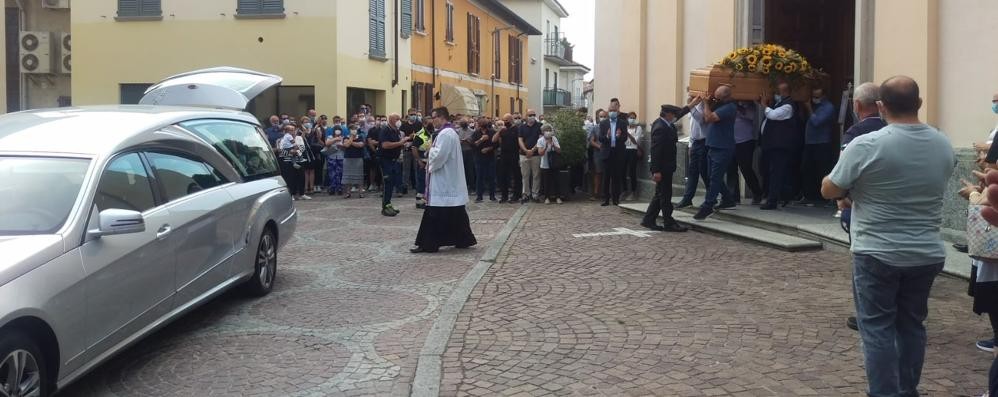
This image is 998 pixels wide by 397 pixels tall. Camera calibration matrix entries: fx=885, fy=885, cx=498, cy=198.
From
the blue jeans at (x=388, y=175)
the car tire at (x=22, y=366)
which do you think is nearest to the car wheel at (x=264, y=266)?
the car tire at (x=22, y=366)

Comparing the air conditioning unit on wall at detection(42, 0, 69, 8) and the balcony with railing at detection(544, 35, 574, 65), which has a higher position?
the balcony with railing at detection(544, 35, 574, 65)

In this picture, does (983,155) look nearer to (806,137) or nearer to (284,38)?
(806,137)

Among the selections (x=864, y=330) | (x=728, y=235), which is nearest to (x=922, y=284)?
(x=864, y=330)

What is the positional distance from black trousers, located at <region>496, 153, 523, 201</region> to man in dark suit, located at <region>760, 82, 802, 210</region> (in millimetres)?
6328

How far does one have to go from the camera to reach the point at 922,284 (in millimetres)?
4359

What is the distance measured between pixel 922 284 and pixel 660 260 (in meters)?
5.04

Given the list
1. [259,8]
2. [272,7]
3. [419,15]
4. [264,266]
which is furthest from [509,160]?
[419,15]

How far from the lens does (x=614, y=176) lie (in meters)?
15.7

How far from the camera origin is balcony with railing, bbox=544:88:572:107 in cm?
5422

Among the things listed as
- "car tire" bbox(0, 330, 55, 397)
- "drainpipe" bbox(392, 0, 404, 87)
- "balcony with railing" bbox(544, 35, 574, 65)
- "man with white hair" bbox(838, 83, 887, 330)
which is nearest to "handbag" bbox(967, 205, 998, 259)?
"man with white hair" bbox(838, 83, 887, 330)

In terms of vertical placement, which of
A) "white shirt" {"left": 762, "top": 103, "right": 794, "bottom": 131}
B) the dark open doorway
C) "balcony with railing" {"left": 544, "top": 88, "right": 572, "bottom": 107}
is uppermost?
"balcony with railing" {"left": 544, "top": 88, "right": 572, "bottom": 107}

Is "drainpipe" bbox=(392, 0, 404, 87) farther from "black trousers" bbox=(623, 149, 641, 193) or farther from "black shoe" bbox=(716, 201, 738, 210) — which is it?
"black shoe" bbox=(716, 201, 738, 210)

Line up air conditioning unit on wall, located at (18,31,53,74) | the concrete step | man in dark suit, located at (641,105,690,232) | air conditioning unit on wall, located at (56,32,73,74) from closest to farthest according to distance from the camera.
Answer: the concrete step
man in dark suit, located at (641,105,690,232)
air conditioning unit on wall, located at (18,31,53,74)
air conditioning unit on wall, located at (56,32,73,74)

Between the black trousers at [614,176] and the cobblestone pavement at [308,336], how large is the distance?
5.83m
